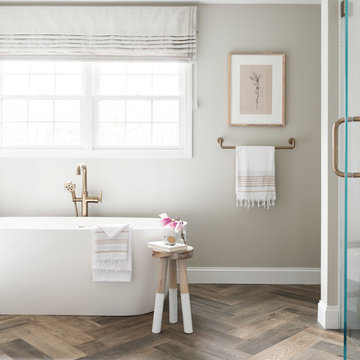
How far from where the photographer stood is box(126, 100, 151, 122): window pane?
3918 millimetres

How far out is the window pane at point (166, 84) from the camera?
3.90 m

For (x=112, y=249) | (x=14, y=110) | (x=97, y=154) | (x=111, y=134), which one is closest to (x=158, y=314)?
(x=112, y=249)

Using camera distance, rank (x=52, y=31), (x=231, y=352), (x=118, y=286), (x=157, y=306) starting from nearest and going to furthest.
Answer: (x=231, y=352)
(x=157, y=306)
(x=118, y=286)
(x=52, y=31)

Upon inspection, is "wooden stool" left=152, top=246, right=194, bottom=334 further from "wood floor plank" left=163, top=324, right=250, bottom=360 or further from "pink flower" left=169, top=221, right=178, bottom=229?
"pink flower" left=169, top=221, right=178, bottom=229

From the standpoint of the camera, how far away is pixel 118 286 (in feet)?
9.66

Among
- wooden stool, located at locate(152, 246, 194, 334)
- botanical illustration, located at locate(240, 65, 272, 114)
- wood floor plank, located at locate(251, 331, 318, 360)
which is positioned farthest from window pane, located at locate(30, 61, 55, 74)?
wood floor plank, located at locate(251, 331, 318, 360)

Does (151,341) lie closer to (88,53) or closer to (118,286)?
(118,286)

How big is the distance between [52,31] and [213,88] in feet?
4.72

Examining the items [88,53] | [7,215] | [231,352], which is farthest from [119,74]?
[231,352]

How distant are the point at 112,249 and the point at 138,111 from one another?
149 cm

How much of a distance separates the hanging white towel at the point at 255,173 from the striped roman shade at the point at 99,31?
94cm

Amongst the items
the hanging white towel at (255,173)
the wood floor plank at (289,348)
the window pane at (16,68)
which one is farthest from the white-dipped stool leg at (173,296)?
the window pane at (16,68)

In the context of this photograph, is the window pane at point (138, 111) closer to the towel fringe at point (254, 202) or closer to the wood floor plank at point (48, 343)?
the towel fringe at point (254, 202)

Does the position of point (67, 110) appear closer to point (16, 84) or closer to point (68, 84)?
point (68, 84)
